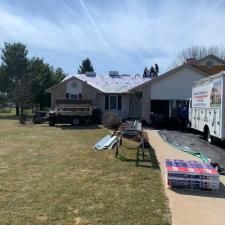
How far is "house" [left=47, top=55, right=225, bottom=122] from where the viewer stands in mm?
29500

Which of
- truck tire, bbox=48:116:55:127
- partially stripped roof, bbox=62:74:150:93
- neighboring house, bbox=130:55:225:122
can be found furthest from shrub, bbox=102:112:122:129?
partially stripped roof, bbox=62:74:150:93

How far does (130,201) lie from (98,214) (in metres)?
1.04

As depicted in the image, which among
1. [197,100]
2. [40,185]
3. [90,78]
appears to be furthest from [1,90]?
[40,185]

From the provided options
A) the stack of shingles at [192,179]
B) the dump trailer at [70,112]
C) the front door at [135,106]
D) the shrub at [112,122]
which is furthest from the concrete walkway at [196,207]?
the front door at [135,106]

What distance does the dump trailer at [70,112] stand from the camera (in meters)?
27.5

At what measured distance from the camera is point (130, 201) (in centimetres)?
723

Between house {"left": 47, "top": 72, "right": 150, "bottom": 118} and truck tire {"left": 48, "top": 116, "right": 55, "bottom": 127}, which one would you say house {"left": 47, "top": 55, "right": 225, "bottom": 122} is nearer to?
house {"left": 47, "top": 72, "right": 150, "bottom": 118}

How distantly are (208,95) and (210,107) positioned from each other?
0.85 m

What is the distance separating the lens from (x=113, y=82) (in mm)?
36938

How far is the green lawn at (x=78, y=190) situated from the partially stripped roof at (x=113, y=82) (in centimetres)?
2179

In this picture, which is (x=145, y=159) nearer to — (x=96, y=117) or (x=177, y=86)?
(x=96, y=117)

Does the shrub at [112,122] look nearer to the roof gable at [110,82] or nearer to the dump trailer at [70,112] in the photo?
the dump trailer at [70,112]

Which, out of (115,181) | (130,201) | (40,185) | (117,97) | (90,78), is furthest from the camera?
(90,78)

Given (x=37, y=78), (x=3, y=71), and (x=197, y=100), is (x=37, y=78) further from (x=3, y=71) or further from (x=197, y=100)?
(x=197, y=100)
